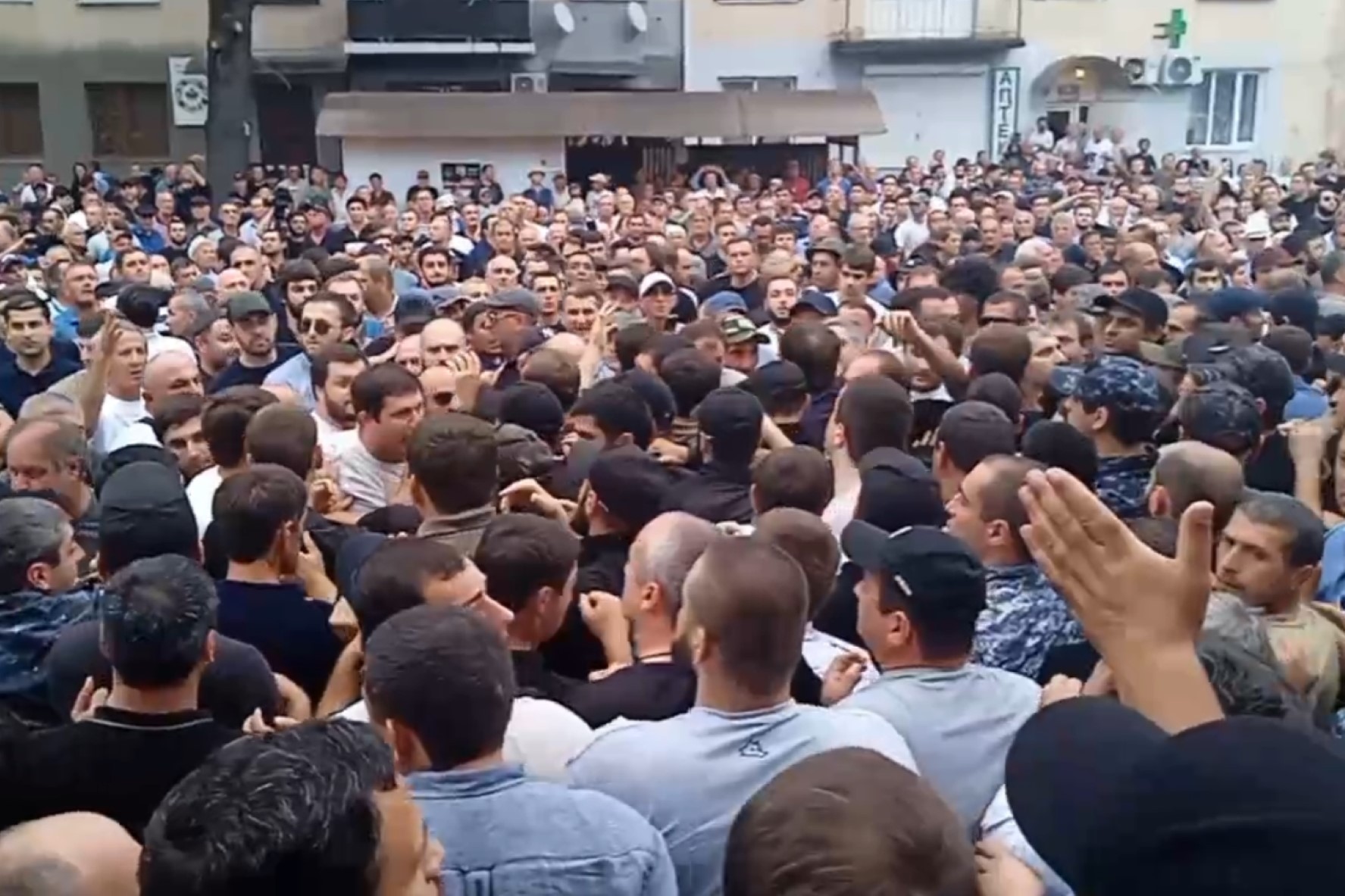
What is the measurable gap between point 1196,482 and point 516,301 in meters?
4.41

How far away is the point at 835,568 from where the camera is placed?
12.4 ft

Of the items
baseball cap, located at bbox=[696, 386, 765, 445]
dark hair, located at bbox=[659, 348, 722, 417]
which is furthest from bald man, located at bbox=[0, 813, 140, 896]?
dark hair, located at bbox=[659, 348, 722, 417]

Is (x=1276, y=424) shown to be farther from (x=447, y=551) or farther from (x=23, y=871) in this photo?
(x=23, y=871)

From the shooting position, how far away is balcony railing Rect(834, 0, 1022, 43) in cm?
2719

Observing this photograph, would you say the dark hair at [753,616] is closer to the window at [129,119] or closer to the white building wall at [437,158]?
the white building wall at [437,158]

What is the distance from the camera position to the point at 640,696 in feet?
10.9

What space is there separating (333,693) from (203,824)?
5.43 feet

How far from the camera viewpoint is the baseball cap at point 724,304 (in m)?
8.38

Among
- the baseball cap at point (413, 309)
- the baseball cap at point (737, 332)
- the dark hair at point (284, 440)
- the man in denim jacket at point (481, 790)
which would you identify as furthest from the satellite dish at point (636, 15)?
the man in denim jacket at point (481, 790)

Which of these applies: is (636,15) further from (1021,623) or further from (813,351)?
(1021,623)

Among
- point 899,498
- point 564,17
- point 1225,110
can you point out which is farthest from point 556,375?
point 1225,110

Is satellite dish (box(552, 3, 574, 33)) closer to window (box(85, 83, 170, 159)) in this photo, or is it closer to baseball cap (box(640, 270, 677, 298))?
window (box(85, 83, 170, 159))

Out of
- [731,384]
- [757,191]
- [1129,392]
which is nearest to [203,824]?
[1129,392]

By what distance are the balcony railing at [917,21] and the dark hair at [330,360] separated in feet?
73.3
